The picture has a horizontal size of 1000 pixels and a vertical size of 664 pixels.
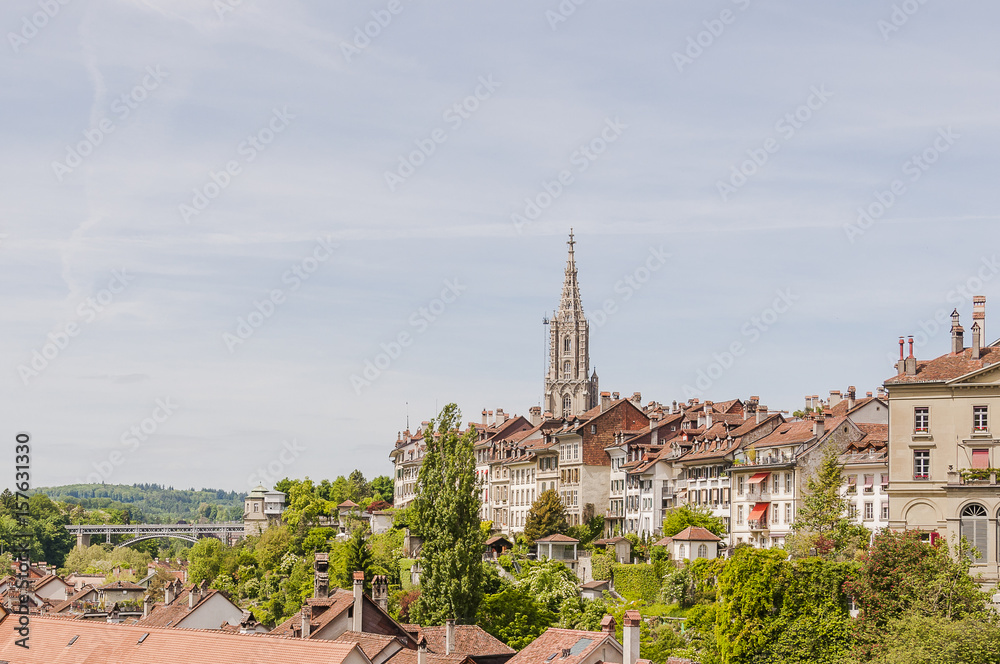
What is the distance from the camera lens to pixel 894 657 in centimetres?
5572

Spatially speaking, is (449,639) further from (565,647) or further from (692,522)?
(692,522)

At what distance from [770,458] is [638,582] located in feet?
41.9

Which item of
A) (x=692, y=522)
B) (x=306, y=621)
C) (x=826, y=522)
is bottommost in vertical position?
(x=306, y=621)

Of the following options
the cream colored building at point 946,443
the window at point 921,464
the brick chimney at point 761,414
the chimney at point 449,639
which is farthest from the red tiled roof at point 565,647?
the brick chimney at point 761,414

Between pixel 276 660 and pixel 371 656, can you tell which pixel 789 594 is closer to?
pixel 371 656

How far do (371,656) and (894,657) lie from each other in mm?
21211

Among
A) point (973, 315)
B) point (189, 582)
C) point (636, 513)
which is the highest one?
point (973, 315)

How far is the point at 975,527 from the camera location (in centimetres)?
6781

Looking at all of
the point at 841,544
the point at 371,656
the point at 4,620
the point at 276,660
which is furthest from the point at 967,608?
the point at 4,620

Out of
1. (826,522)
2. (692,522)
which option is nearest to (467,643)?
(826,522)

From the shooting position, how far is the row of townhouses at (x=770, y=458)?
69562mm

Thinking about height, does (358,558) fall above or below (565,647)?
above

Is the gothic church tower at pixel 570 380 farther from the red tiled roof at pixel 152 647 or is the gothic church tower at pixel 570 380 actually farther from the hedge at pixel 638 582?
the red tiled roof at pixel 152 647

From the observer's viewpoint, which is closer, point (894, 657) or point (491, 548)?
point (894, 657)
